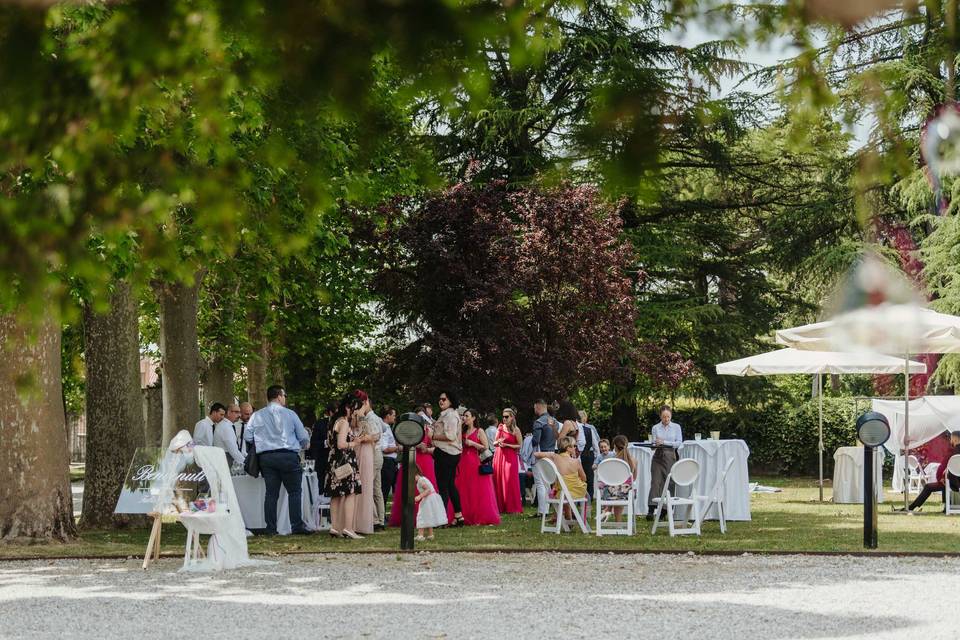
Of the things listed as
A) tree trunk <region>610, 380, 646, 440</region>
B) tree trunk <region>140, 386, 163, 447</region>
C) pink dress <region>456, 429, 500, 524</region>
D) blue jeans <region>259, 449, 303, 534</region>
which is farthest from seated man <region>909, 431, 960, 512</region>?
tree trunk <region>140, 386, 163, 447</region>

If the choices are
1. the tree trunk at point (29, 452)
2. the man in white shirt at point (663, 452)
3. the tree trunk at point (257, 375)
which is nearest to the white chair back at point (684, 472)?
the man in white shirt at point (663, 452)

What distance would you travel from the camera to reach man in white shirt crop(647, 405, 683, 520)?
16.7 meters

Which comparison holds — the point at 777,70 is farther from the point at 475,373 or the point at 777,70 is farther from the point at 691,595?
the point at 475,373

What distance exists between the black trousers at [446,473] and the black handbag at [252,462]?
7.64 feet

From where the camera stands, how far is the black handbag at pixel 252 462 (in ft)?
51.4

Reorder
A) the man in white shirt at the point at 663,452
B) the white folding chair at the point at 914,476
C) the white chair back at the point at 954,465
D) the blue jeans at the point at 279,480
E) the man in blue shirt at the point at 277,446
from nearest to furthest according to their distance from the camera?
the man in blue shirt at the point at 277,446
the blue jeans at the point at 279,480
the man in white shirt at the point at 663,452
the white chair back at the point at 954,465
the white folding chair at the point at 914,476

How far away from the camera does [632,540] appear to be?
14586 mm

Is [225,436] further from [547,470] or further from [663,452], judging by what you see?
[663,452]

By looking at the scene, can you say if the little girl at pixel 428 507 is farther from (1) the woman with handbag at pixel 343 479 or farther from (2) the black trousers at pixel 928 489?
(2) the black trousers at pixel 928 489

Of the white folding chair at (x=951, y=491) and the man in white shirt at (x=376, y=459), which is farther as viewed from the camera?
the white folding chair at (x=951, y=491)

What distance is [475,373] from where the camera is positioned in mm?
25953

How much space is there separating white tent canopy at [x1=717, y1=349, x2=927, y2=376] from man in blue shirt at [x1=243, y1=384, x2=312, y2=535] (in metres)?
8.82

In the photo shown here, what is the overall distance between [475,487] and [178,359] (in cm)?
509

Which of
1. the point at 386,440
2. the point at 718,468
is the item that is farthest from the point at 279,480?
the point at 718,468
